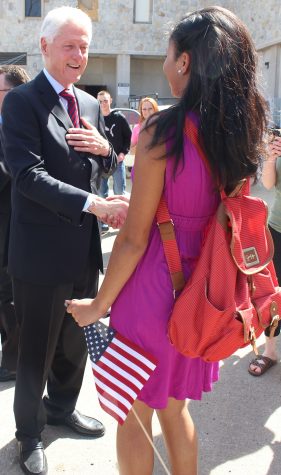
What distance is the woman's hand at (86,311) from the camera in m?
1.76

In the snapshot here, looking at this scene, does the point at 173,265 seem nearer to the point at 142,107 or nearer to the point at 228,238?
the point at 228,238

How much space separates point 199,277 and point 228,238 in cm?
16

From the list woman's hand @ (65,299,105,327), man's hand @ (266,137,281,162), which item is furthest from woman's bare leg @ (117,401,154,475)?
man's hand @ (266,137,281,162)

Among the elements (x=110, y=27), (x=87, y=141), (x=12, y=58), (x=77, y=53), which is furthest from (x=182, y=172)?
(x=12, y=58)

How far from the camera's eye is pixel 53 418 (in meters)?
2.74

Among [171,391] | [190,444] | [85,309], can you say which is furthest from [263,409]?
[85,309]

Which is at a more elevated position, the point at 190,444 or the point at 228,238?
the point at 228,238

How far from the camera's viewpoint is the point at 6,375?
3.23 meters

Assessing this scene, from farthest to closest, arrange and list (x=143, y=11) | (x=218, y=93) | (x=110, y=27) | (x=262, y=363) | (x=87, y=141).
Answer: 1. (x=110, y=27)
2. (x=143, y=11)
3. (x=262, y=363)
4. (x=87, y=141)
5. (x=218, y=93)

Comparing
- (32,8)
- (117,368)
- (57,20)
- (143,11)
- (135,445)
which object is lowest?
(135,445)

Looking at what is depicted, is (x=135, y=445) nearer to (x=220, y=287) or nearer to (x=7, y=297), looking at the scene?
(x=220, y=287)

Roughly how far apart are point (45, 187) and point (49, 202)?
2.5 inches

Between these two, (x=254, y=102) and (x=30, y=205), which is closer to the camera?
(x=254, y=102)

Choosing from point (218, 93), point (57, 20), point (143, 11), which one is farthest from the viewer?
point (143, 11)
